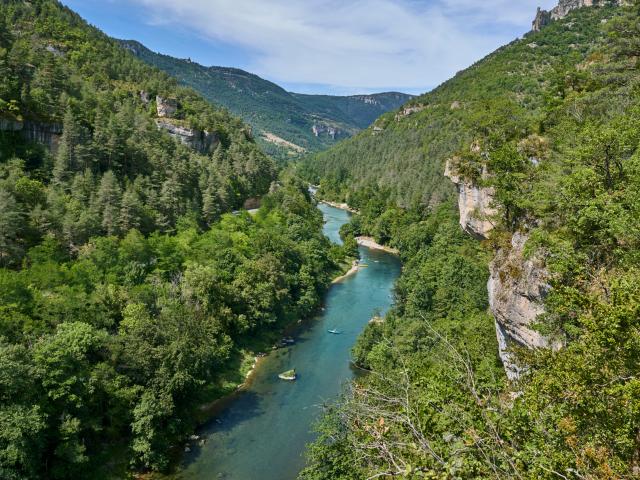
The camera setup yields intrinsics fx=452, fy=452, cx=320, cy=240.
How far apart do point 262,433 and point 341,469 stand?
10.4 meters

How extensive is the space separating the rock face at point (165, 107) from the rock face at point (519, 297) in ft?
207

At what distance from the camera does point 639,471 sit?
6.86m

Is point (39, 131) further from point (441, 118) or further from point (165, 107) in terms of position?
point (441, 118)

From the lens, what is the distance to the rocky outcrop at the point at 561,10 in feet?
360

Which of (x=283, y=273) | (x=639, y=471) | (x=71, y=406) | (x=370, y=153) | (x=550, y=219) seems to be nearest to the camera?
(x=639, y=471)

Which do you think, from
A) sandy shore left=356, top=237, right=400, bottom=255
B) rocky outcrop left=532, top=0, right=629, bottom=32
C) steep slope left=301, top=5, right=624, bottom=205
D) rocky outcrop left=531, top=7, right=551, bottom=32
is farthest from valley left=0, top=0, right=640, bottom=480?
rocky outcrop left=531, top=7, right=551, bottom=32

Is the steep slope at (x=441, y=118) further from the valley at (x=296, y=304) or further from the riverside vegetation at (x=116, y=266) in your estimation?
the riverside vegetation at (x=116, y=266)

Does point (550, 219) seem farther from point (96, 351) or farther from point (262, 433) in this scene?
point (96, 351)

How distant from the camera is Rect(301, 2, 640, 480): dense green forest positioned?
697 centimetres

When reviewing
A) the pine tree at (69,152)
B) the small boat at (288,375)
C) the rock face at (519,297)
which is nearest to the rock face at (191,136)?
the pine tree at (69,152)

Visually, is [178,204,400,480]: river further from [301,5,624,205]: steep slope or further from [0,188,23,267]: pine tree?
[301,5,624,205]: steep slope

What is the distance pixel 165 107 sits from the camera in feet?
230

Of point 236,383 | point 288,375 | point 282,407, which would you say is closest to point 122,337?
point 236,383

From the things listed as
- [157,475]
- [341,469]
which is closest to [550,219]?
[341,469]
